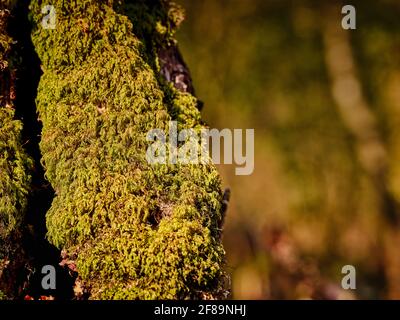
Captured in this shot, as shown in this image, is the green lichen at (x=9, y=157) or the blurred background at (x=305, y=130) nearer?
the green lichen at (x=9, y=157)

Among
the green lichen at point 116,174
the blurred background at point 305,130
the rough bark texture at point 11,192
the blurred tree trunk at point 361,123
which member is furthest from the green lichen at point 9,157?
the blurred tree trunk at point 361,123

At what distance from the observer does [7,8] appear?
3.40 metres

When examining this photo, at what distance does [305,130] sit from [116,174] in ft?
26.2

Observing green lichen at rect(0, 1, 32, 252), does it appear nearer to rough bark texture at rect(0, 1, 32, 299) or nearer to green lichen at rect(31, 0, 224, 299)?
rough bark texture at rect(0, 1, 32, 299)

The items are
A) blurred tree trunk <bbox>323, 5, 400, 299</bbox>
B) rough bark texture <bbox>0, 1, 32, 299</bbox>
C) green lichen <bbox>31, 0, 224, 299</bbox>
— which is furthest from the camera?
blurred tree trunk <bbox>323, 5, 400, 299</bbox>

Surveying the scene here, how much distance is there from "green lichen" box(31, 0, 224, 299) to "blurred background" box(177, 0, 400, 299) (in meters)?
6.82

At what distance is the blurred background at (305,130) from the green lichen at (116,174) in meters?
6.82

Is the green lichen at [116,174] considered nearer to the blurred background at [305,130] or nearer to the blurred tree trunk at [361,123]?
the blurred background at [305,130]

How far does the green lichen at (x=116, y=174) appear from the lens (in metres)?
2.82

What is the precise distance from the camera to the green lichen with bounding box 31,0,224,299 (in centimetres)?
282

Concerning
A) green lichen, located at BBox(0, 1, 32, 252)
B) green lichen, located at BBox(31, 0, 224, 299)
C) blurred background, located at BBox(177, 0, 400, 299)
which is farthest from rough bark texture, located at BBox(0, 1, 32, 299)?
blurred background, located at BBox(177, 0, 400, 299)
